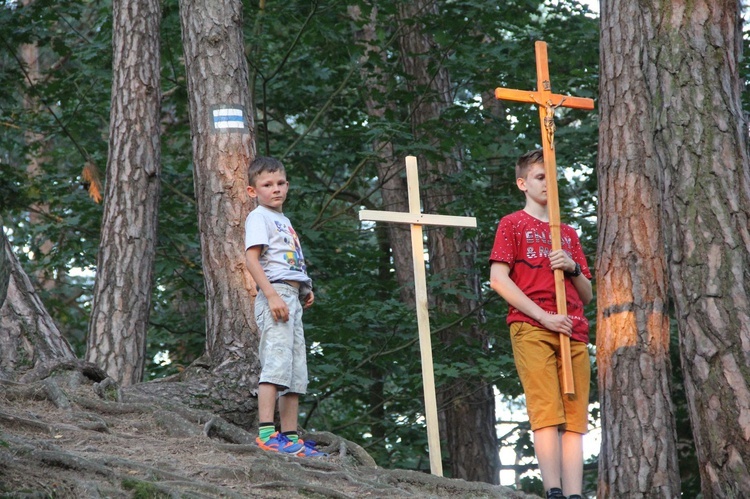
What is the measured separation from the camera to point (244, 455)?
5.16 meters

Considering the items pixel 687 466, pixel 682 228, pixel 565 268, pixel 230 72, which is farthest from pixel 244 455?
pixel 687 466

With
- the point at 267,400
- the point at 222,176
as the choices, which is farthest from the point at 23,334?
the point at 222,176

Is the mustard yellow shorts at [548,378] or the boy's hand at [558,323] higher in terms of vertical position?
the boy's hand at [558,323]

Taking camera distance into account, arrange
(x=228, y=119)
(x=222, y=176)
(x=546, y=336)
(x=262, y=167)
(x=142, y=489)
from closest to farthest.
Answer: (x=142, y=489), (x=546, y=336), (x=262, y=167), (x=222, y=176), (x=228, y=119)

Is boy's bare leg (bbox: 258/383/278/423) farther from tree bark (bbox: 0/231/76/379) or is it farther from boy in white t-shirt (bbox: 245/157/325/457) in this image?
tree bark (bbox: 0/231/76/379)

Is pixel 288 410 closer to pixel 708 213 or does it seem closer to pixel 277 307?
pixel 277 307

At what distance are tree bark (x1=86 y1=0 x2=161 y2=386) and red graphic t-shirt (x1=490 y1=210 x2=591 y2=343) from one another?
12.4 ft

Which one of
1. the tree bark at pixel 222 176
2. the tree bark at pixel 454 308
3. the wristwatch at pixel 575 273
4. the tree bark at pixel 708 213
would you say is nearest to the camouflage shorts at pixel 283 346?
the tree bark at pixel 222 176

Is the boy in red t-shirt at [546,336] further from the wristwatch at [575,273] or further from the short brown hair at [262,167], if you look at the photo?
the short brown hair at [262,167]

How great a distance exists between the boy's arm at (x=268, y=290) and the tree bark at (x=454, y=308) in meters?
5.02

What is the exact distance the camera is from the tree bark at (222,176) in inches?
262

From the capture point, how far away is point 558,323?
5172mm

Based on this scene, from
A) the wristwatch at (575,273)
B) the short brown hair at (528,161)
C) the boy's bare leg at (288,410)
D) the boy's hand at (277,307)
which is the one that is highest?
the short brown hair at (528,161)

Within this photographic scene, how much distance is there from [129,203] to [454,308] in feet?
14.0
